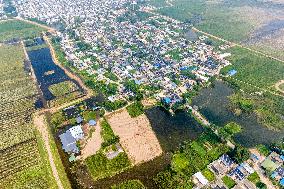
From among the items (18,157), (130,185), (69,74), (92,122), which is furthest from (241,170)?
(69,74)

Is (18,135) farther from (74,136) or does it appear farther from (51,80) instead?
(51,80)

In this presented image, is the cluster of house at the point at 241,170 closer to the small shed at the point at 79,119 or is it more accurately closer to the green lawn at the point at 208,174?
the green lawn at the point at 208,174

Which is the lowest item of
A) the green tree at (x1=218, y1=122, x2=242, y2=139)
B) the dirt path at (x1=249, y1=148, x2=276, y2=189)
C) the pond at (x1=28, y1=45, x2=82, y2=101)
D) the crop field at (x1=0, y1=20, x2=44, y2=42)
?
the dirt path at (x1=249, y1=148, x2=276, y2=189)

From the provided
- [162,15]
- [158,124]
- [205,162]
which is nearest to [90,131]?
[158,124]

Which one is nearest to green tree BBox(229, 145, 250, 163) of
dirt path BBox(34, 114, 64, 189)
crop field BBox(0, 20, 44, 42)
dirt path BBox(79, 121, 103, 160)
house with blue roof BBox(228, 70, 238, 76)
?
dirt path BBox(79, 121, 103, 160)

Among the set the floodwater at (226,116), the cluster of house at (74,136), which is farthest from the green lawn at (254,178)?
the cluster of house at (74,136)

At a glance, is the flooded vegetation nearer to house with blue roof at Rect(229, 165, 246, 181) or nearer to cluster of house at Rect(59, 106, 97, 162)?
cluster of house at Rect(59, 106, 97, 162)

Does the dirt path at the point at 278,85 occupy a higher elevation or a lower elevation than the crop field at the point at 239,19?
lower
